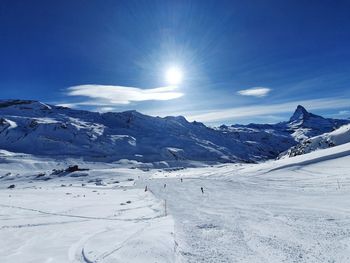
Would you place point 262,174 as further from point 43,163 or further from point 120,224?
point 43,163

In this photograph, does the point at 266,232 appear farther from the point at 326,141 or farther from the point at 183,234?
the point at 326,141

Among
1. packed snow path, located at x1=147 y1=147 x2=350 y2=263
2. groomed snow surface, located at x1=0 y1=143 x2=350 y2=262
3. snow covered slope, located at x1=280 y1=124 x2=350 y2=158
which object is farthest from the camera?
snow covered slope, located at x1=280 y1=124 x2=350 y2=158

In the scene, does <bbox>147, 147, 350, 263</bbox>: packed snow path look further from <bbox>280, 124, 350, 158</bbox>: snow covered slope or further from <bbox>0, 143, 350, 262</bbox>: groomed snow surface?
<bbox>280, 124, 350, 158</bbox>: snow covered slope

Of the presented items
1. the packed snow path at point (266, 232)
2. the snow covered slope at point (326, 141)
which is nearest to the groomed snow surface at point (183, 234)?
the packed snow path at point (266, 232)

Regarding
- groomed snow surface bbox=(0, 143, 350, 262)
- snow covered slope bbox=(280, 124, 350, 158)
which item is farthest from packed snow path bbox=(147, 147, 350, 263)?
snow covered slope bbox=(280, 124, 350, 158)

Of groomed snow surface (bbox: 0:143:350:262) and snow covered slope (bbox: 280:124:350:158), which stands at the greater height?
snow covered slope (bbox: 280:124:350:158)

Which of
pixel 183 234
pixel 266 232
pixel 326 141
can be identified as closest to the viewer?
pixel 266 232

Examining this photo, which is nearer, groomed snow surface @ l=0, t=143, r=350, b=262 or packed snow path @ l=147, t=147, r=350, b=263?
packed snow path @ l=147, t=147, r=350, b=263

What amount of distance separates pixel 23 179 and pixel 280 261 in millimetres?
108281

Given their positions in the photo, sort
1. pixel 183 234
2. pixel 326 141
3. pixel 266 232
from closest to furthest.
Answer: pixel 266 232 < pixel 183 234 < pixel 326 141

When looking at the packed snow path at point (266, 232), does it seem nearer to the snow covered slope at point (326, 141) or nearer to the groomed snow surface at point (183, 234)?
the groomed snow surface at point (183, 234)

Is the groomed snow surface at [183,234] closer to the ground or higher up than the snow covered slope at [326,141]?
closer to the ground

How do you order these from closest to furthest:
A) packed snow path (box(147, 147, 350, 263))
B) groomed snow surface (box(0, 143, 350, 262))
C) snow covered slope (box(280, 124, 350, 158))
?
packed snow path (box(147, 147, 350, 263)), groomed snow surface (box(0, 143, 350, 262)), snow covered slope (box(280, 124, 350, 158))

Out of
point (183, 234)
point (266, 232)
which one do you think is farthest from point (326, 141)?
Result: point (183, 234)
